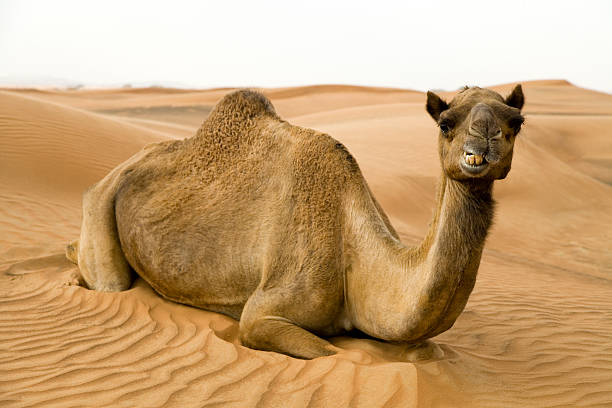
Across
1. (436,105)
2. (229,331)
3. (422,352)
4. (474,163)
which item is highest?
(436,105)

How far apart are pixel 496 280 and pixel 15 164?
27.7 ft

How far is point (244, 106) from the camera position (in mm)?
5148

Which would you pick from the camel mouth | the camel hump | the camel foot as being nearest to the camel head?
the camel mouth

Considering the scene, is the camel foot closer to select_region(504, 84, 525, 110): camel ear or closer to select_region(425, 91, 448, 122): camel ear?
select_region(425, 91, 448, 122): camel ear

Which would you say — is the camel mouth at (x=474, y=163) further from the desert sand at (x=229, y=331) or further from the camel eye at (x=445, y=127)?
the desert sand at (x=229, y=331)

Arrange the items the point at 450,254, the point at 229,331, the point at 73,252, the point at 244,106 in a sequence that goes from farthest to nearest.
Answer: the point at 73,252
the point at 244,106
the point at 229,331
the point at 450,254

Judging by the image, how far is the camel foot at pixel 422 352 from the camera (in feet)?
12.4

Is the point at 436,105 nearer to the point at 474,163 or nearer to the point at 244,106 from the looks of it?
the point at 474,163

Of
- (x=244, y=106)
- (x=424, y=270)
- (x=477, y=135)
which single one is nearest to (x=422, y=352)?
(x=424, y=270)

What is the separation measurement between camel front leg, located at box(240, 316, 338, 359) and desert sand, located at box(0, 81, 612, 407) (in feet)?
0.29

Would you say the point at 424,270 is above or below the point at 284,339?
above

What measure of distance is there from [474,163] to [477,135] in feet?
0.44

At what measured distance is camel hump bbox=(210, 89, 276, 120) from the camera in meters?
5.11

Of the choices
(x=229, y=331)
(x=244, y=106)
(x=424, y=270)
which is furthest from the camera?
(x=244, y=106)
